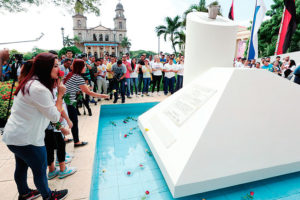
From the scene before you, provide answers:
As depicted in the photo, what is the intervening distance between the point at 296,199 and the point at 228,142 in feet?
4.41

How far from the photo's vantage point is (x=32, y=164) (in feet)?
5.15

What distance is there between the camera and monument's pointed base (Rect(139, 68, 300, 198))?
2.24m

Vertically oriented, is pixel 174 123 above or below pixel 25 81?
below

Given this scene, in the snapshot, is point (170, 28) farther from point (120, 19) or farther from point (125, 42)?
point (120, 19)

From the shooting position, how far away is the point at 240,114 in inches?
101

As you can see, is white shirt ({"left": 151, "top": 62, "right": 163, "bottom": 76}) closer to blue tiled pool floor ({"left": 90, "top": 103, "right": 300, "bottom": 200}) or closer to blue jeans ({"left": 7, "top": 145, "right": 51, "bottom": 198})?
blue tiled pool floor ({"left": 90, "top": 103, "right": 300, "bottom": 200})

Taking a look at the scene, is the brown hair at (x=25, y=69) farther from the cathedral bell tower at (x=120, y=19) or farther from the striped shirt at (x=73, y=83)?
the cathedral bell tower at (x=120, y=19)

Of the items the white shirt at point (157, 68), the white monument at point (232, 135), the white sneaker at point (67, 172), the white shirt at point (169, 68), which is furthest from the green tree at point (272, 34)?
the white sneaker at point (67, 172)

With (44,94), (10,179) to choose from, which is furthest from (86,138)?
(44,94)

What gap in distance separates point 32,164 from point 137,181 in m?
1.68

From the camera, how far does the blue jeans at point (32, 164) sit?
4.96 ft

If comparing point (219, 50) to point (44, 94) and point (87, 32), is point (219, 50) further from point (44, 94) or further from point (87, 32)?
point (87, 32)

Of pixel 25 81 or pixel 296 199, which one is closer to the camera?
pixel 25 81

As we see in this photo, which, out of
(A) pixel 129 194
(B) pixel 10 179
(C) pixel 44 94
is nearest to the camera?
(C) pixel 44 94
